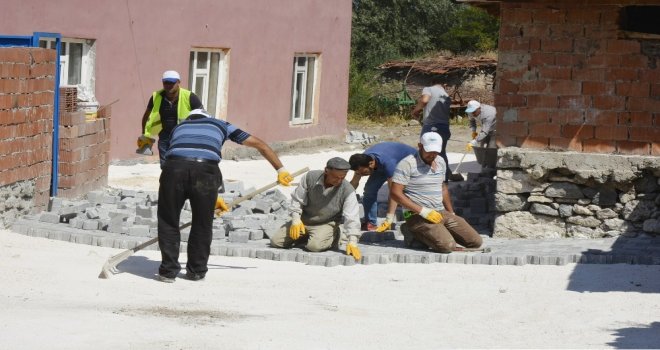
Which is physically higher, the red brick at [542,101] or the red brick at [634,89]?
the red brick at [634,89]

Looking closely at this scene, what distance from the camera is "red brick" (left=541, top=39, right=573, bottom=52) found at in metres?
12.0

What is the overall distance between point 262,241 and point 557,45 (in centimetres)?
355

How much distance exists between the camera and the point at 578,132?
12.2 metres

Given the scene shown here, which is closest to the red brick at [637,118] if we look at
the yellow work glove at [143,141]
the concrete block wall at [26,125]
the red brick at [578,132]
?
the red brick at [578,132]

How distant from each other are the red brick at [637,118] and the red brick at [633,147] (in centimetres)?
20

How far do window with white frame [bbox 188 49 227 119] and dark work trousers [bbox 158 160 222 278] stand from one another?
35.8 feet

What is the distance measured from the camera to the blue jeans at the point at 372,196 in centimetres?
1249

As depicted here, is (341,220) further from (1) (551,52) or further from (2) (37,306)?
(2) (37,306)

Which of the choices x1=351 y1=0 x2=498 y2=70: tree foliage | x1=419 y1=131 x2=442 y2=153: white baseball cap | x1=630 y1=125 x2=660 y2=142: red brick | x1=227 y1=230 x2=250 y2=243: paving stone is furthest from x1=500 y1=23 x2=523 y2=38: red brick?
Result: x1=351 y1=0 x2=498 y2=70: tree foliage

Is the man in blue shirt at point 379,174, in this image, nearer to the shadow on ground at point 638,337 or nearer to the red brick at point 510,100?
the red brick at point 510,100

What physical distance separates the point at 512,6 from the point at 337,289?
13.3ft

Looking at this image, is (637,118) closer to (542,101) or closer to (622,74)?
(622,74)

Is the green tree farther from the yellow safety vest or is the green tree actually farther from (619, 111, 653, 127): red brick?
the yellow safety vest

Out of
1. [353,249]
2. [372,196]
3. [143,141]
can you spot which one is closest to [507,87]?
[372,196]
